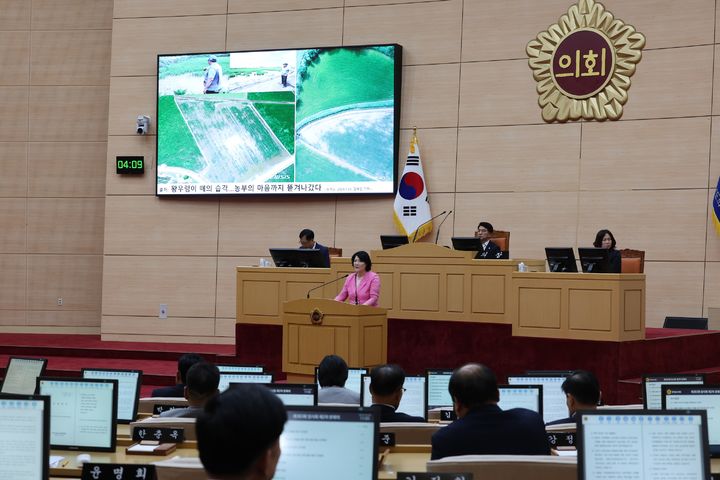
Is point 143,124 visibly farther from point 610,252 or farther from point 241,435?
point 241,435

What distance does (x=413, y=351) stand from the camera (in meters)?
9.29

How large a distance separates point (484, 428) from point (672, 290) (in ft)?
26.7

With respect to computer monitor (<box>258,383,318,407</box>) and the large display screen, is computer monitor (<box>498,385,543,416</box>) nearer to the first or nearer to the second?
computer monitor (<box>258,383,318,407</box>)

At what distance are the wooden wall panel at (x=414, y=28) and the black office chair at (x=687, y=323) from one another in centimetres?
403

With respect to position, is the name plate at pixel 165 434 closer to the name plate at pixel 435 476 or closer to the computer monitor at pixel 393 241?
the name plate at pixel 435 476

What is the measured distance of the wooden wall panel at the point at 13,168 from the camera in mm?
14148

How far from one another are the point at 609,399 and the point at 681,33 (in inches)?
184

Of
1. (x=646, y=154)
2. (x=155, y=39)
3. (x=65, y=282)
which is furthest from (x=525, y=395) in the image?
(x=65, y=282)

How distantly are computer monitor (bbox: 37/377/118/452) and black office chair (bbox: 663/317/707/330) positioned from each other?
25.3 feet

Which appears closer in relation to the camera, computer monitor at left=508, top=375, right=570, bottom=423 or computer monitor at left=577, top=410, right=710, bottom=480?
computer monitor at left=577, top=410, right=710, bottom=480

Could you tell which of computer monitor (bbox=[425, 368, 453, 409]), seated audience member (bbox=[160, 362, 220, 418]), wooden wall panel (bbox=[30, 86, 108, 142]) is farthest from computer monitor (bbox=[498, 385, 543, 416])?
wooden wall panel (bbox=[30, 86, 108, 142])

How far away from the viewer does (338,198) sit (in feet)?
40.0

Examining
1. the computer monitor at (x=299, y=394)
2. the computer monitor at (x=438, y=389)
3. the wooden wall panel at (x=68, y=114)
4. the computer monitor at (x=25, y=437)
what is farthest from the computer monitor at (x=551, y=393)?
the wooden wall panel at (x=68, y=114)

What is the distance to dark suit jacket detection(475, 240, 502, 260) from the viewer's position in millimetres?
9180
